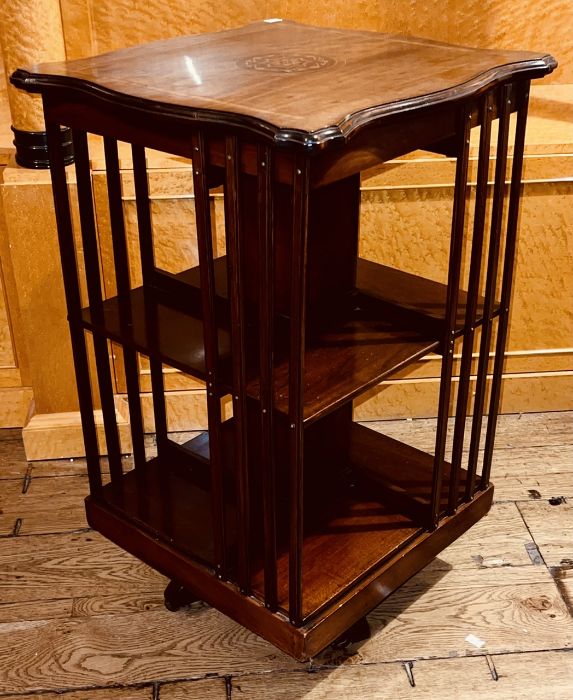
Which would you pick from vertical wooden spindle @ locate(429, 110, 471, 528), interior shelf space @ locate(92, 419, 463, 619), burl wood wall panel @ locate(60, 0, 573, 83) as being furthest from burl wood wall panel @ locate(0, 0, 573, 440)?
vertical wooden spindle @ locate(429, 110, 471, 528)

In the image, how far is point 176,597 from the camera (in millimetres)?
2312

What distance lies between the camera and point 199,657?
2.20 meters

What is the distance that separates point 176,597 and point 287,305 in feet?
2.76

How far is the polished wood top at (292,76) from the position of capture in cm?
146

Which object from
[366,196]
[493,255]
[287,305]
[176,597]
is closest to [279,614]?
[176,597]

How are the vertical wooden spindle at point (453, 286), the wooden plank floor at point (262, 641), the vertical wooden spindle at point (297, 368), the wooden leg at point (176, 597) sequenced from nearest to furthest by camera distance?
the vertical wooden spindle at point (297, 368), the vertical wooden spindle at point (453, 286), the wooden plank floor at point (262, 641), the wooden leg at point (176, 597)

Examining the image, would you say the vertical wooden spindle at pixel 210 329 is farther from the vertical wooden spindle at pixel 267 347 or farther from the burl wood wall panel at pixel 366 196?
the burl wood wall panel at pixel 366 196

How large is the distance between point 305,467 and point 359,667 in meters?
0.48

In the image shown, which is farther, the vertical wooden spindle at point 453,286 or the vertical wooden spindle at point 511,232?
the vertical wooden spindle at point 511,232

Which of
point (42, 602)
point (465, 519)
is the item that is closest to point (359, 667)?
point (465, 519)

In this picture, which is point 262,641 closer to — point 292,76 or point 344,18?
A: point 292,76

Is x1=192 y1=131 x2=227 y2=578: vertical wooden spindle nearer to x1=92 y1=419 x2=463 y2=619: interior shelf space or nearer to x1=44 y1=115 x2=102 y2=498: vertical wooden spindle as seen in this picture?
x1=92 y1=419 x2=463 y2=619: interior shelf space

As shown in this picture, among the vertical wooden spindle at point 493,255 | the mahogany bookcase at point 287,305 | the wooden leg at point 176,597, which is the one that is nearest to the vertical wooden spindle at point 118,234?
the mahogany bookcase at point 287,305

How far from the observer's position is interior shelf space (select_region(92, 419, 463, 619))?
1.99m
